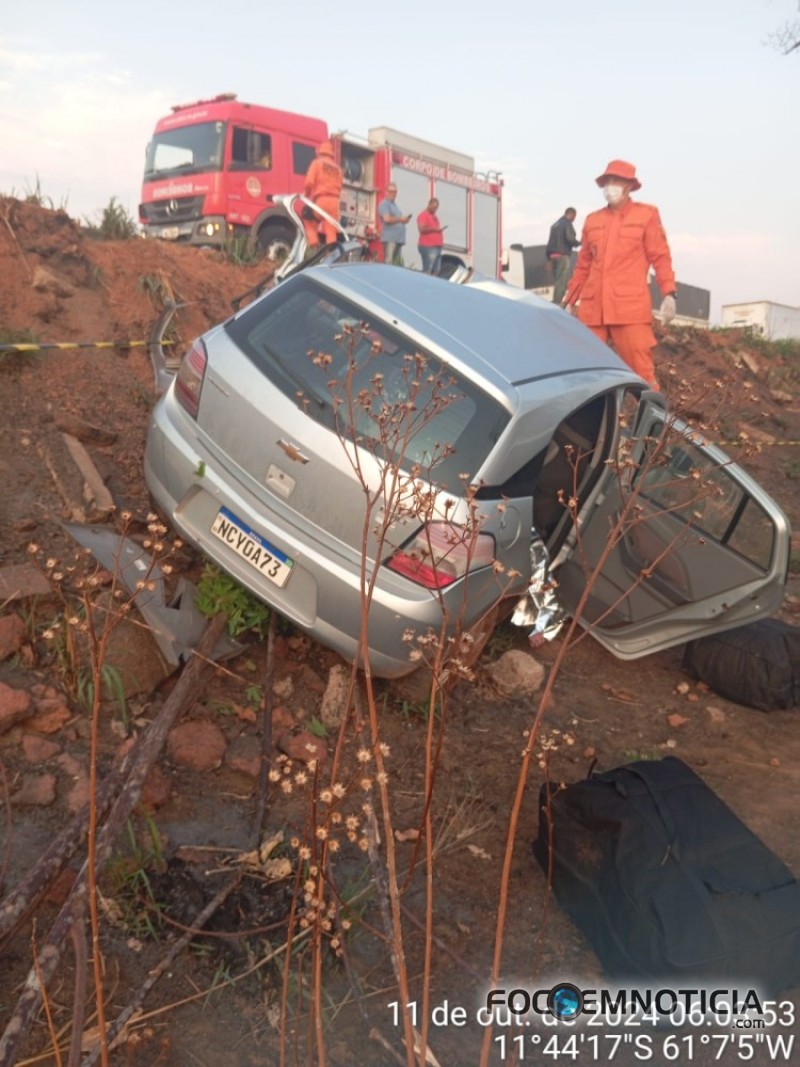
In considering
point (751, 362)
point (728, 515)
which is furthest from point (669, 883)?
point (751, 362)

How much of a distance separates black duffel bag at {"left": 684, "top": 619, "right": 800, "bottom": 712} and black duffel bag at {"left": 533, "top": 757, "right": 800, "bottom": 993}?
1.92 metres

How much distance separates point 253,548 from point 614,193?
4693mm

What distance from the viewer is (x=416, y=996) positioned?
8.28ft

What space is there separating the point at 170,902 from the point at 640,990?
146 centimetres

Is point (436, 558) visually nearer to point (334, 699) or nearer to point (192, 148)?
point (334, 699)

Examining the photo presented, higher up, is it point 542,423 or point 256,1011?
point 542,423

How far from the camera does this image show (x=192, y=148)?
14.0 m

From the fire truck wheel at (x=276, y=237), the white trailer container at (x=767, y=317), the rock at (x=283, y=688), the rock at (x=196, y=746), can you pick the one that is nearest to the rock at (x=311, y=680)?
the rock at (x=283, y=688)

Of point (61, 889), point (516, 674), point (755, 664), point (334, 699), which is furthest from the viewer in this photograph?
point (755, 664)

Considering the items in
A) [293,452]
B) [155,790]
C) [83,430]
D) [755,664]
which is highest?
[293,452]

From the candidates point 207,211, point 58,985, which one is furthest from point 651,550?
point 207,211

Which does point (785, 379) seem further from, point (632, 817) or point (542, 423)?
point (632, 817)

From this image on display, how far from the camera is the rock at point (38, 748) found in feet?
10.9

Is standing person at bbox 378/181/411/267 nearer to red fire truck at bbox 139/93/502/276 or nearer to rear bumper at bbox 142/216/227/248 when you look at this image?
red fire truck at bbox 139/93/502/276
